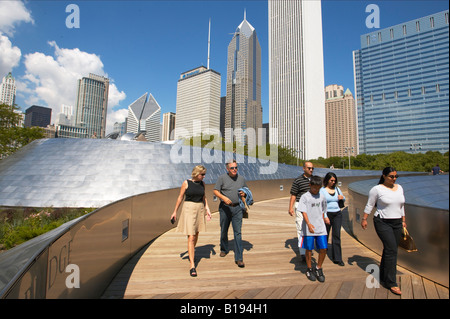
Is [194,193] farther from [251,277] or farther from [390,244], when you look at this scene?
[390,244]

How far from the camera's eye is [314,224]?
12.9ft

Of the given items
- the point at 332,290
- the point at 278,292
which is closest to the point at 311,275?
the point at 332,290

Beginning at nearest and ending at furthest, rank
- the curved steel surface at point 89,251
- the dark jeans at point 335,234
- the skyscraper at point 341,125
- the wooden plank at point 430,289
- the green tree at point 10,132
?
the curved steel surface at point 89,251, the wooden plank at point 430,289, the dark jeans at point 335,234, the green tree at point 10,132, the skyscraper at point 341,125

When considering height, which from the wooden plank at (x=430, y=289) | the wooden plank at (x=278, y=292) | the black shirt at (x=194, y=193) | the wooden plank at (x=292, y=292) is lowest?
the wooden plank at (x=278, y=292)

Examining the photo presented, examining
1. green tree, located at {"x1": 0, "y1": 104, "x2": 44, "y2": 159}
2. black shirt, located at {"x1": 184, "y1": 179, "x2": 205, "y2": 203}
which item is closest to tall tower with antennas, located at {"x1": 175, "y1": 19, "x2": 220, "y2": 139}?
green tree, located at {"x1": 0, "y1": 104, "x2": 44, "y2": 159}

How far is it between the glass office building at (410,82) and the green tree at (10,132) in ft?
115

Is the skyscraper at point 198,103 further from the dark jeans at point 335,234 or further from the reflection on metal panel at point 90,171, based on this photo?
the dark jeans at point 335,234

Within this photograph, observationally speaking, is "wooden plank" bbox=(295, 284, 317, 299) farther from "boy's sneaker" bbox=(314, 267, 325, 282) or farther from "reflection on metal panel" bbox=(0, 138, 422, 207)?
"reflection on metal panel" bbox=(0, 138, 422, 207)

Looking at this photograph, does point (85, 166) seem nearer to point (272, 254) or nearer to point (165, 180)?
point (165, 180)

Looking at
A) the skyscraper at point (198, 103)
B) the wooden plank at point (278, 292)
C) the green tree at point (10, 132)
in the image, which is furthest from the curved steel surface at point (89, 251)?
the skyscraper at point (198, 103)

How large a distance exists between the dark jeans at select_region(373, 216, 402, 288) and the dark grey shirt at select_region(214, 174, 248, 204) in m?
2.32

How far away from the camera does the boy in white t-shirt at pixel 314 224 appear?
3895 millimetres
